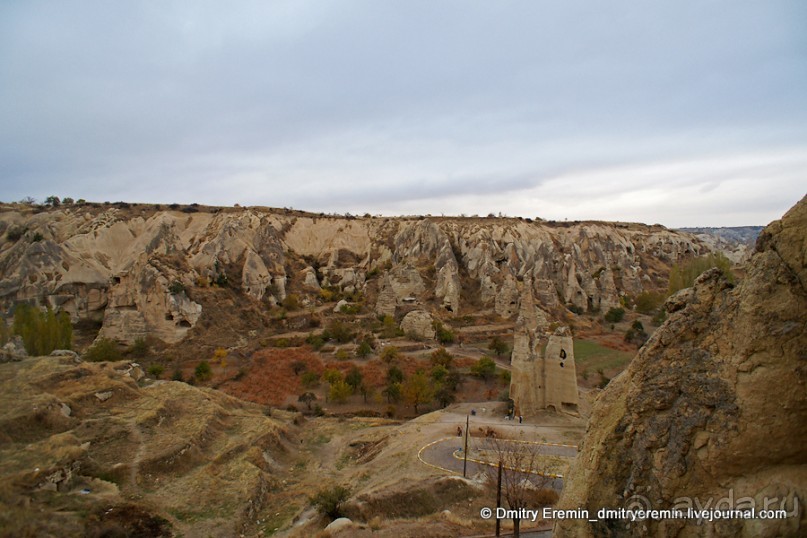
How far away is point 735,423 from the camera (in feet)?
13.4

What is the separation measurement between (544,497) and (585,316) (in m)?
38.3

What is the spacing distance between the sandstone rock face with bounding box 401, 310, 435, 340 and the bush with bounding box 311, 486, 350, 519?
25.7m

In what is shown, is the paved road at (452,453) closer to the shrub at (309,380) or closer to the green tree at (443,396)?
the green tree at (443,396)

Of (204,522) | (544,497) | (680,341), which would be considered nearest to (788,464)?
(680,341)

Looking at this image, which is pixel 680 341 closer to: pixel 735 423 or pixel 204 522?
pixel 735 423

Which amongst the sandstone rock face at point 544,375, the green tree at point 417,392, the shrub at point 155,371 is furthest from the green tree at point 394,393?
the shrub at point 155,371

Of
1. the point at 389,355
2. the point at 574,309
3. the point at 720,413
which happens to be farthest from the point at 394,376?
the point at 574,309

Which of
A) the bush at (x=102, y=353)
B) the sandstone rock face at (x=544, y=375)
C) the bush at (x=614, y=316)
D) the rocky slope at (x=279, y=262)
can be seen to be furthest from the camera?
the bush at (x=614, y=316)

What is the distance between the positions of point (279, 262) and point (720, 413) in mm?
50062

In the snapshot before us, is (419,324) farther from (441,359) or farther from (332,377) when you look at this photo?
(332,377)

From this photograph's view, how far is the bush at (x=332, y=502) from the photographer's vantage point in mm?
11930

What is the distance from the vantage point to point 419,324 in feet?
127

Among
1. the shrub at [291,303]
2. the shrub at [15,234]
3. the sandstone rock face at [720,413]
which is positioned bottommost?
the shrub at [291,303]

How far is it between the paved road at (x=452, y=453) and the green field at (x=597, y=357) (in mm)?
14455
